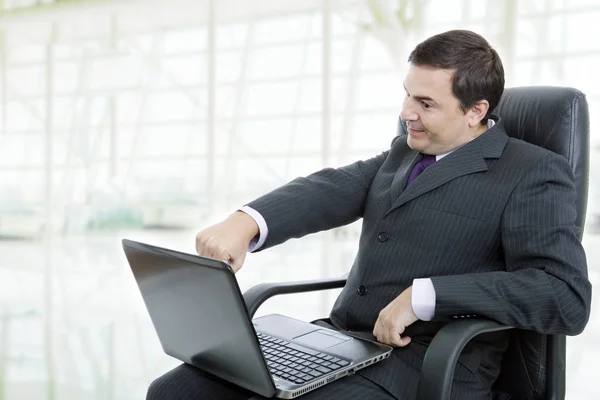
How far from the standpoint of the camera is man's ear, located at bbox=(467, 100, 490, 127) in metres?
1.47

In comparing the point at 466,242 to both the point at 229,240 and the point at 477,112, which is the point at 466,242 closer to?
the point at 477,112

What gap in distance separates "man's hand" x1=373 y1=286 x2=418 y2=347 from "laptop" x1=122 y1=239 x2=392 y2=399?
0.03 meters

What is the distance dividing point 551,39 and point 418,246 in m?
4.75

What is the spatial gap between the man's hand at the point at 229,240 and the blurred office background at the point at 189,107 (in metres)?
3.60

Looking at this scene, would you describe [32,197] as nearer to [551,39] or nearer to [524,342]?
[551,39]

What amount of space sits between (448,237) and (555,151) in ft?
1.07

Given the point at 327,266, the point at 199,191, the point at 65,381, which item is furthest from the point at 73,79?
the point at 65,381

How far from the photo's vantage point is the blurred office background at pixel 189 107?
5723 millimetres

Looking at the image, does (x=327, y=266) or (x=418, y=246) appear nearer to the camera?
(x=418, y=246)

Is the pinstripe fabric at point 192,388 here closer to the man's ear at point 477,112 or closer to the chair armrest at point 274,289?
the chair armrest at point 274,289

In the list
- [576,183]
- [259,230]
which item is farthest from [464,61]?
[259,230]

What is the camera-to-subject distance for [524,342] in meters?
1.47

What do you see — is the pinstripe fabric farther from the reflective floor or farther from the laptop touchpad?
the reflective floor

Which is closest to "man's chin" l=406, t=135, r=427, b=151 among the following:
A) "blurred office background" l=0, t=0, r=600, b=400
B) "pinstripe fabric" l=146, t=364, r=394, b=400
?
"pinstripe fabric" l=146, t=364, r=394, b=400
